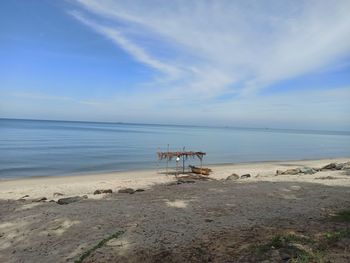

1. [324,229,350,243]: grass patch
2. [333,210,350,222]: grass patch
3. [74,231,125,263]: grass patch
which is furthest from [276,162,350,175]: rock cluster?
[74,231,125,263]: grass patch

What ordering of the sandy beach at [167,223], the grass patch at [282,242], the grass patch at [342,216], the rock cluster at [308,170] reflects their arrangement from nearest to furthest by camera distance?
the grass patch at [282,242]
the sandy beach at [167,223]
the grass patch at [342,216]
the rock cluster at [308,170]

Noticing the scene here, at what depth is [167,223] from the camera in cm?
759

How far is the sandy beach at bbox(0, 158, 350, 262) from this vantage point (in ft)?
19.5

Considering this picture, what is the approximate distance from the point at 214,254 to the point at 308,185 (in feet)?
26.4

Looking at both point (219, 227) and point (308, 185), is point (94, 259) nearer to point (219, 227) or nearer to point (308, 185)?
point (219, 227)

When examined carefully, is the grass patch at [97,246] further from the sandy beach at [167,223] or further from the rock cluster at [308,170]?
the rock cluster at [308,170]

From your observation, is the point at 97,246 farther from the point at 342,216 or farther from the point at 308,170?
the point at 308,170

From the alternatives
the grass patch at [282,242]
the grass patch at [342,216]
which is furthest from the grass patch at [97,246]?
the grass patch at [342,216]

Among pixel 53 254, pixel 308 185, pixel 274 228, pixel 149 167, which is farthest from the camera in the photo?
pixel 149 167

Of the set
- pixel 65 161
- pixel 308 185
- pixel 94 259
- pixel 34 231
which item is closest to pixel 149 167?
pixel 65 161

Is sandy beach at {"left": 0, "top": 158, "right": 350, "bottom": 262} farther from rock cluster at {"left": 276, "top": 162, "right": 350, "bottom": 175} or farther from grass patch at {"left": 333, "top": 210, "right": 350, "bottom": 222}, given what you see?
rock cluster at {"left": 276, "top": 162, "right": 350, "bottom": 175}

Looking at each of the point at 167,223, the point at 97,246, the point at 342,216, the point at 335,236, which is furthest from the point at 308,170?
the point at 97,246

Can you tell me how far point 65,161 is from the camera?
82.9 feet

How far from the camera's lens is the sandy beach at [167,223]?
19.5ft
